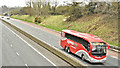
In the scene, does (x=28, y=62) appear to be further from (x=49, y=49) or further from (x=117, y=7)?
(x=117, y=7)

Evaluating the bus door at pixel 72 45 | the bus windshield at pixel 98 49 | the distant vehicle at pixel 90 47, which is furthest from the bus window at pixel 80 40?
the bus windshield at pixel 98 49

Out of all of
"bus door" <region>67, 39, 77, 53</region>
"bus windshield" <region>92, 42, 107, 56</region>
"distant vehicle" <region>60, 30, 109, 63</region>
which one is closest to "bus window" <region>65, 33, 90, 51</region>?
"distant vehicle" <region>60, 30, 109, 63</region>

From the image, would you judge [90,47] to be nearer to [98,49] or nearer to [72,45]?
[98,49]

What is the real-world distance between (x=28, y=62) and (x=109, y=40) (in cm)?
1787

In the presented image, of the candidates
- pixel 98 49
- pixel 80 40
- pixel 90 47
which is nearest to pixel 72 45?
pixel 80 40

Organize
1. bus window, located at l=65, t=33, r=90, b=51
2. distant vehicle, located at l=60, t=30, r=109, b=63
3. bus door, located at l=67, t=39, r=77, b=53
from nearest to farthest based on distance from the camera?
distant vehicle, located at l=60, t=30, r=109, b=63
bus window, located at l=65, t=33, r=90, b=51
bus door, located at l=67, t=39, r=77, b=53

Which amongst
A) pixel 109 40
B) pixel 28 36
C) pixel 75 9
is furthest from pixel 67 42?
pixel 75 9

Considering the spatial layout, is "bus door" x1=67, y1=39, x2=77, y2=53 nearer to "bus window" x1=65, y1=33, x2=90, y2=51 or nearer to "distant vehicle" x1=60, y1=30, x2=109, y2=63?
"distant vehicle" x1=60, y1=30, x2=109, y2=63

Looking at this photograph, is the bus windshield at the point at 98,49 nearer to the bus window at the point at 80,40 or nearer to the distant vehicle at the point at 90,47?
the distant vehicle at the point at 90,47

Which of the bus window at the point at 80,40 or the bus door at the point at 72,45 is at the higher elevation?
the bus window at the point at 80,40

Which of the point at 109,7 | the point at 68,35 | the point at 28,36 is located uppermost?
the point at 109,7

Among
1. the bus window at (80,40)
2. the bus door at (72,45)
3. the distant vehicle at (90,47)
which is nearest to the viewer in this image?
the distant vehicle at (90,47)

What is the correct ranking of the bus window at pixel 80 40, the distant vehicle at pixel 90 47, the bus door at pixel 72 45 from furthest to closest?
the bus door at pixel 72 45
the bus window at pixel 80 40
the distant vehicle at pixel 90 47

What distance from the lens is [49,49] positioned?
25172 mm
